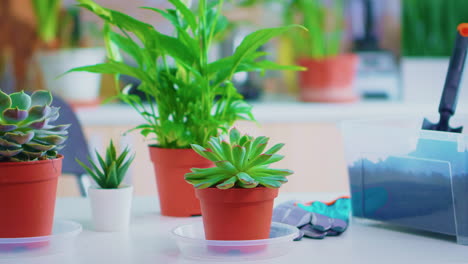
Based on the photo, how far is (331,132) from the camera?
2.59 meters

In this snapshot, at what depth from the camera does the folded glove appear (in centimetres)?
102

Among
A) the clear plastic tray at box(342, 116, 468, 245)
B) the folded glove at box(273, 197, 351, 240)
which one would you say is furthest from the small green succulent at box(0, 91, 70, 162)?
the clear plastic tray at box(342, 116, 468, 245)

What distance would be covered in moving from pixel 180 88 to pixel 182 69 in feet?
0.20

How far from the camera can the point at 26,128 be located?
0.91 metres

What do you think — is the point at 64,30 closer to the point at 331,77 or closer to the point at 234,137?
the point at 331,77

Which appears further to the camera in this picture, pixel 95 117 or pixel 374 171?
pixel 95 117

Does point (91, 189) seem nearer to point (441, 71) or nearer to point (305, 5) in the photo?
point (305, 5)

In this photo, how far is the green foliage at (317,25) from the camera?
2.78 meters

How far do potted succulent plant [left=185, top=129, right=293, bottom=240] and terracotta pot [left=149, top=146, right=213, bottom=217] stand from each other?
0.85 ft

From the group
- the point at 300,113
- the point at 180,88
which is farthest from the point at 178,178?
the point at 300,113

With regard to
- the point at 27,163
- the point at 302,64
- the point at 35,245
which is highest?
the point at 302,64

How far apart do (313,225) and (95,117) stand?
160 centimetres

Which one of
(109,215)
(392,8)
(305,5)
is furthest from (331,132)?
(109,215)

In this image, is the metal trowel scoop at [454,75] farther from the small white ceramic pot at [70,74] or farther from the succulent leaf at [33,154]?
the small white ceramic pot at [70,74]
